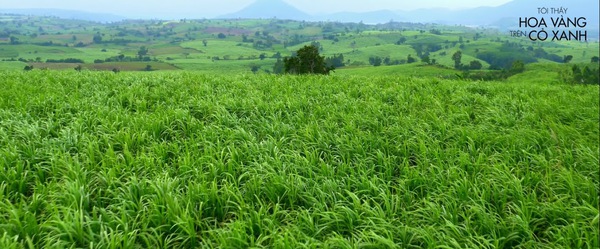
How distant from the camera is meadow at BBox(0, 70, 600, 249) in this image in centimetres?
461

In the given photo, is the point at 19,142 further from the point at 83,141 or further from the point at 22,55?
the point at 22,55

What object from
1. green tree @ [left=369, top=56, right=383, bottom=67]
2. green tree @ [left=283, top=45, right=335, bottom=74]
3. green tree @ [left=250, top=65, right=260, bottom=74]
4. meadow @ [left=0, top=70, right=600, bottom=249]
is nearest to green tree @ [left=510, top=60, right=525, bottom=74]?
green tree @ [left=369, top=56, right=383, bottom=67]

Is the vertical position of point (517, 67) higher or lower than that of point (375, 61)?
lower

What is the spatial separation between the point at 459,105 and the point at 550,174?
5.36m

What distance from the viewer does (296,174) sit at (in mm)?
5898

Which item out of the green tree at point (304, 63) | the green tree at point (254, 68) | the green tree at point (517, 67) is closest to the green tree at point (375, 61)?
the green tree at point (254, 68)

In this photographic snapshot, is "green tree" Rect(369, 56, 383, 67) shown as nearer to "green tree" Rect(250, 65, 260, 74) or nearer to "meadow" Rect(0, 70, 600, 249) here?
"green tree" Rect(250, 65, 260, 74)

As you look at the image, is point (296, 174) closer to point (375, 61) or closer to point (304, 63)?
point (304, 63)

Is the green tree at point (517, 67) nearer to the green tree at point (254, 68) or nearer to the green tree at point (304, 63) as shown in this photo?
the green tree at point (254, 68)

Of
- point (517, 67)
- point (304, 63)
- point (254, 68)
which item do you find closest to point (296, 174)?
point (304, 63)

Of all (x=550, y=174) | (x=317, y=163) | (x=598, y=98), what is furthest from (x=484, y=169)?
(x=598, y=98)

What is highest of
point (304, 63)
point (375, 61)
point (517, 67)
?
point (375, 61)

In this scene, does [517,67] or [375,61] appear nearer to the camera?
[517,67]

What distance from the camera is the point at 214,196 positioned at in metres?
5.34
